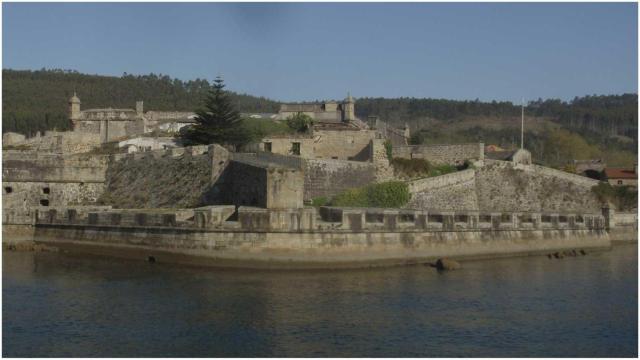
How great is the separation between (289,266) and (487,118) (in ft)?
343

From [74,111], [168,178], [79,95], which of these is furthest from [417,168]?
[79,95]

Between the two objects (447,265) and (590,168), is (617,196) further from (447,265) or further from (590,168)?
(447,265)

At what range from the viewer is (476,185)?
4462 cm

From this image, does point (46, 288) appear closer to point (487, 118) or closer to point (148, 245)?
point (148, 245)

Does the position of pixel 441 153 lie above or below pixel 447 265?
above

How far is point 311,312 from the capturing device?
73.2ft

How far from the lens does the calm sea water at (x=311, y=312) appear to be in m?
19.0

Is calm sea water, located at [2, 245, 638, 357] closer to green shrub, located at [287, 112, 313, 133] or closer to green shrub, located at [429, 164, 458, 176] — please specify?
green shrub, located at [429, 164, 458, 176]

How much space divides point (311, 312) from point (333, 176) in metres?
18.1

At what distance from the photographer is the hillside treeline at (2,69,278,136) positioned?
259ft

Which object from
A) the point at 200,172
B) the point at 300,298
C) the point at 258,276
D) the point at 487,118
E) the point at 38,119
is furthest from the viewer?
the point at 487,118

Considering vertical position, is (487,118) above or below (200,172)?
above

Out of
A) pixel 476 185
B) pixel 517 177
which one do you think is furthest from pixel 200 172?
pixel 517 177

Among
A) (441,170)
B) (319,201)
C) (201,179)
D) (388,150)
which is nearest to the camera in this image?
(201,179)
